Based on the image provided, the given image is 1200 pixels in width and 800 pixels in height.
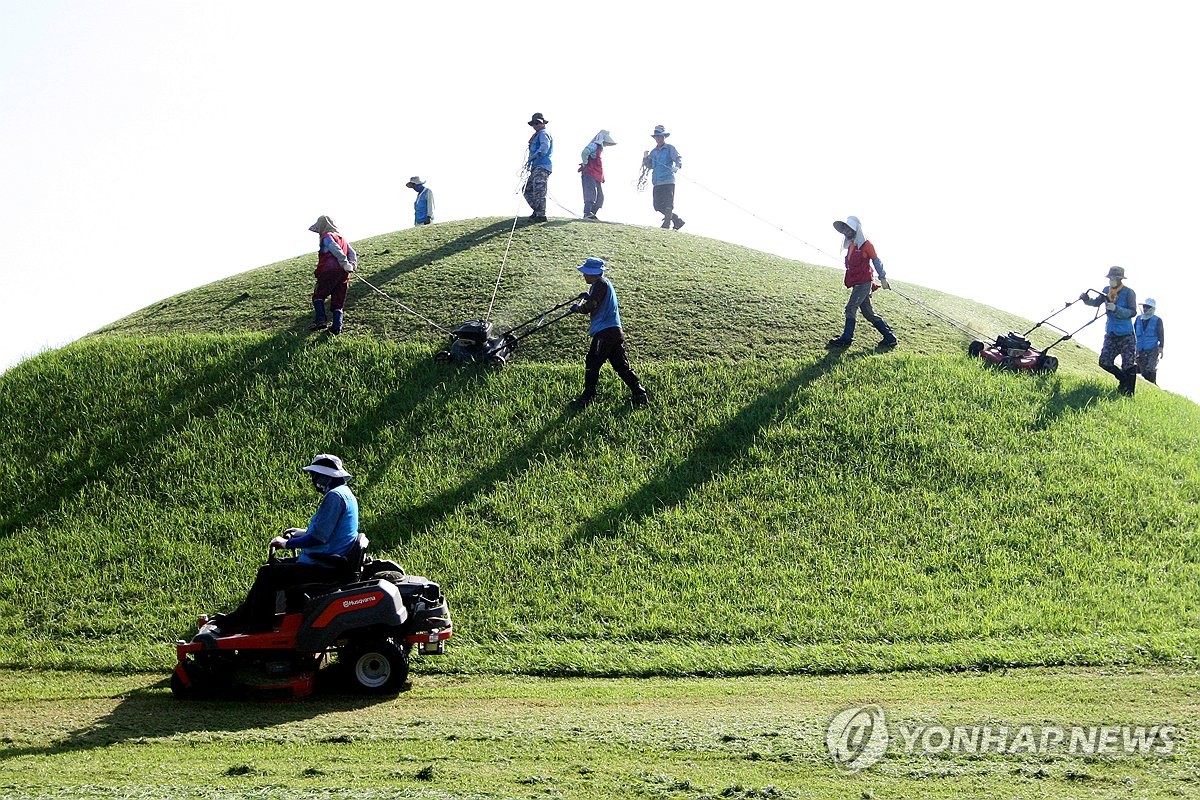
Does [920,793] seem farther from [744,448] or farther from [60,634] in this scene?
[60,634]

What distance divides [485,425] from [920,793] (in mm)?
10740

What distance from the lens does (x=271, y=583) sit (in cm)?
1094

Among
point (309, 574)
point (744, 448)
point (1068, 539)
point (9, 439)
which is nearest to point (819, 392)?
point (744, 448)

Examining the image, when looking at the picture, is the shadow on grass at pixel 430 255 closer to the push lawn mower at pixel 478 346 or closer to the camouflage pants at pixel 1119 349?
the push lawn mower at pixel 478 346

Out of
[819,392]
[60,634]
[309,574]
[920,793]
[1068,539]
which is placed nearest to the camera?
[920,793]

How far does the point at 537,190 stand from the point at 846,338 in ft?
29.5

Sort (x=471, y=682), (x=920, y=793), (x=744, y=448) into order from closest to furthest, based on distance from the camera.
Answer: (x=920, y=793)
(x=471, y=682)
(x=744, y=448)

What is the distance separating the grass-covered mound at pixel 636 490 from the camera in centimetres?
1327

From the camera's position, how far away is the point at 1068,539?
49.1 ft

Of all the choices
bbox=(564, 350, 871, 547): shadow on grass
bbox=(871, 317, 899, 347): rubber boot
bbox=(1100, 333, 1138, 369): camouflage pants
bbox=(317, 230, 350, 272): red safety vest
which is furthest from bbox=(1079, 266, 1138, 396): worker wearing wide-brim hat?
bbox=(317, 230, 350, 272): red safety vest

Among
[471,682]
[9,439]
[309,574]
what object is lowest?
[471,682]

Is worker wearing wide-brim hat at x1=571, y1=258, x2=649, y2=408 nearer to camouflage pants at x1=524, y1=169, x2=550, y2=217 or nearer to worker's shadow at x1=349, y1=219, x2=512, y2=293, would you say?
worker's shadow at x1=349, y1=219, x2=512, y2=293

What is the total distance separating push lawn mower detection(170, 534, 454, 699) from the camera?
10.8 m

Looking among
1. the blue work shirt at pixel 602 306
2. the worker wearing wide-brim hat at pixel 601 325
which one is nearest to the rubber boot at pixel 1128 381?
the worker wearing wide-brim hat at pixel 601 325
